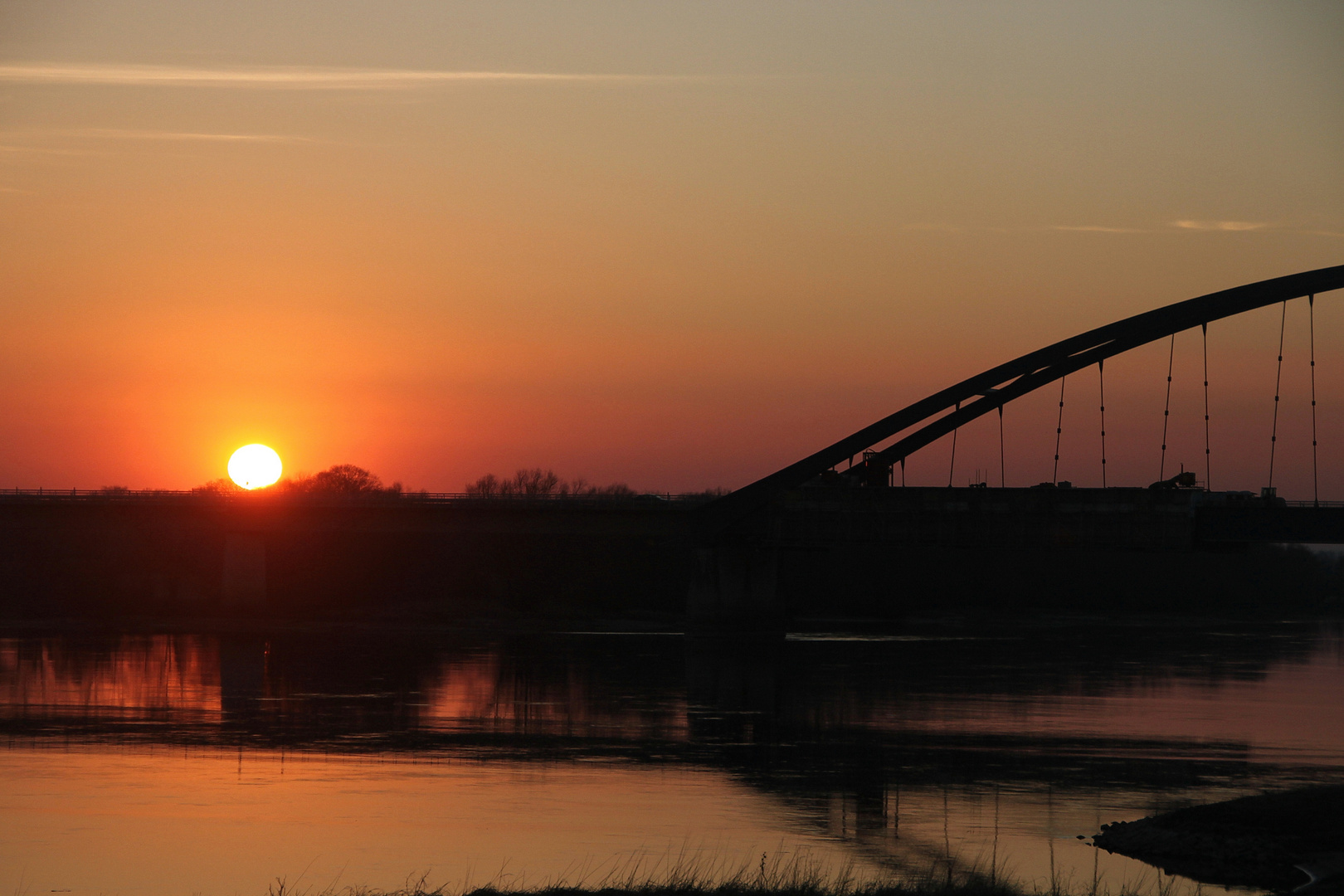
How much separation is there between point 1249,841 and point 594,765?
15419 millimetres

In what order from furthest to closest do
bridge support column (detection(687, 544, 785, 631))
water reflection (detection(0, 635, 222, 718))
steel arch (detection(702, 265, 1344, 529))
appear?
bridge support column (detection(687, 544, 785, 631)) < steel arch (detection(702, 265, 1344, 529)) < water reflection (detection(0, 635, 222, 718))

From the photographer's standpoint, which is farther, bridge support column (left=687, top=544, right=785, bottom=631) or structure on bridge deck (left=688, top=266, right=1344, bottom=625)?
bridge support column (left=687, top=544, right=785, bottom=631)

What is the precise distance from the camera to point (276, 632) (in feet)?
311

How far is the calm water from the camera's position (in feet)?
81.7

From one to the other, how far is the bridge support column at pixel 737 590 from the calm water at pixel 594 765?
90.0 ft

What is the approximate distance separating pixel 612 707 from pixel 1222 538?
4835 cm

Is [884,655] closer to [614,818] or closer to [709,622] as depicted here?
[709,622]

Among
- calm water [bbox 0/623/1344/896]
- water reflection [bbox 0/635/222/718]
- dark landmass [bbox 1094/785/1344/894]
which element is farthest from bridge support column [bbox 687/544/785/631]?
dark landmass [bbox 1094/785/1344/894]

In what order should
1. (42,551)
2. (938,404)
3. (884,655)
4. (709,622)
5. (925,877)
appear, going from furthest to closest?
1. (42,551)
2. (709,622)
3. (938,404)
4. (884,655)
5. (925,877)

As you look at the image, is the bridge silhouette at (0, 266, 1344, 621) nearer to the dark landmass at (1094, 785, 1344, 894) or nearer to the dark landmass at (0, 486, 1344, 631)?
the dark landmass at (0, 486, 1344, 631)

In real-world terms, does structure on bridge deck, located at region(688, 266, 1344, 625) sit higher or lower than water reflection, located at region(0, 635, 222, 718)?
higher

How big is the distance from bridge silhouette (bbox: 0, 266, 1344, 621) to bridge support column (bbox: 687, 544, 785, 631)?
4.7 inches

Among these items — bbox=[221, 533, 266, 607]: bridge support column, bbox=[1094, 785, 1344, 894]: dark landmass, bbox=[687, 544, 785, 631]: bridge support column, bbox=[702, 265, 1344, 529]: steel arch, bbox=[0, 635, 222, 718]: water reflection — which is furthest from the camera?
Result: bbox=[221, 533, 266, 607]: bridge support column

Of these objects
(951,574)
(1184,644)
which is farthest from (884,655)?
(951,574)
